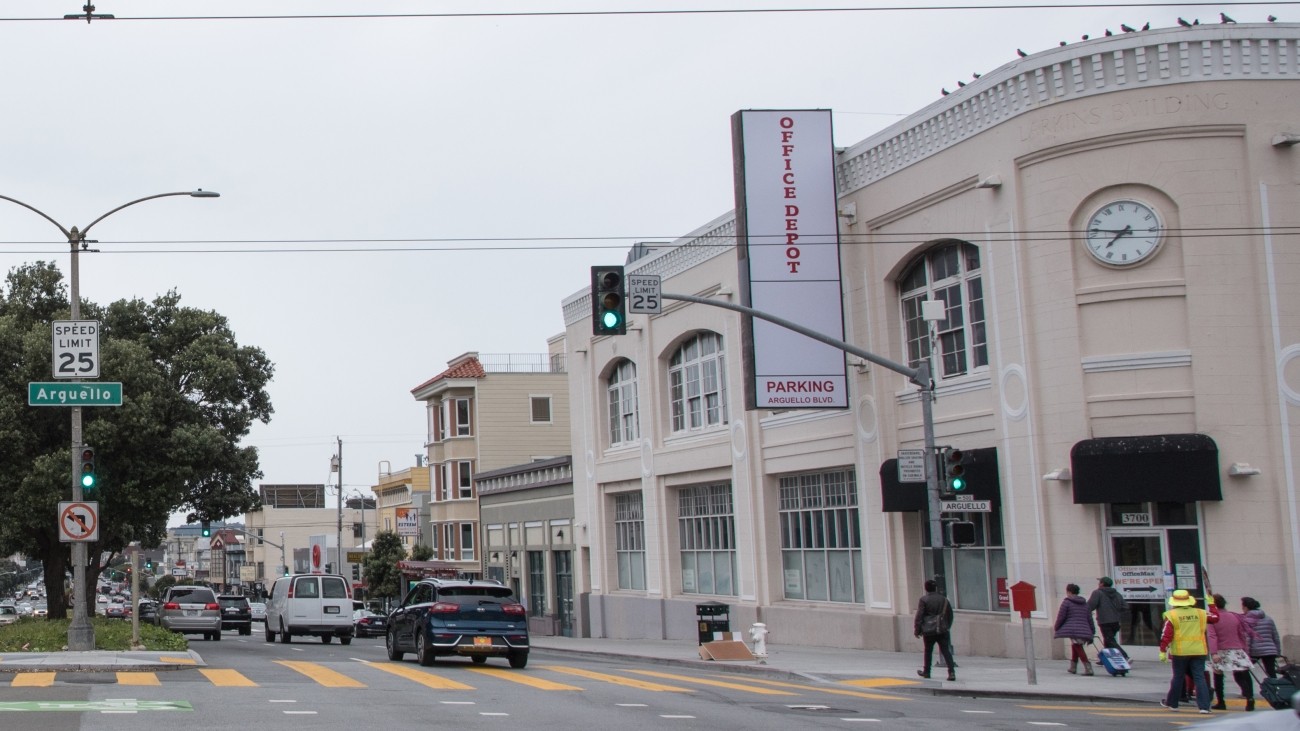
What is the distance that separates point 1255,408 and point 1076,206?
4302 mm

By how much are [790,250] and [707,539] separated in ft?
35.7

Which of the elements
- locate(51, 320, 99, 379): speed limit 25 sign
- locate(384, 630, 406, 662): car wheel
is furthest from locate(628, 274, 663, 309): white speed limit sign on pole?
locate(51, 320, 99, 379): speed limit 25 sign

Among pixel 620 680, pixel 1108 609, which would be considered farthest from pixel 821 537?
pixel 620 680

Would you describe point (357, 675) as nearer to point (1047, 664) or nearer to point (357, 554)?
point (1047, 664)

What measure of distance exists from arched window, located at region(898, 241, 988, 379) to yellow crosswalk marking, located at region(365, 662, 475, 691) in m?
10.7

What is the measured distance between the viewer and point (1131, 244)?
2309 centimetres

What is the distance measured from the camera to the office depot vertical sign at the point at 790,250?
2808cm

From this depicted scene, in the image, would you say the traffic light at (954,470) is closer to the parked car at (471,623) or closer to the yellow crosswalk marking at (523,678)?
the yellow crosswalk marking at (523,678)

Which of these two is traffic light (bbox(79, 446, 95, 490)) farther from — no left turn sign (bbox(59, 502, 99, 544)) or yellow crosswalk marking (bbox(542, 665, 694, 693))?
yellow crosswalk marking (bbox(542, 665, 694, 693))

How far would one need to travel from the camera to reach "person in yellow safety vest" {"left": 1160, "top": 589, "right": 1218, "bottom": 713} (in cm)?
1677

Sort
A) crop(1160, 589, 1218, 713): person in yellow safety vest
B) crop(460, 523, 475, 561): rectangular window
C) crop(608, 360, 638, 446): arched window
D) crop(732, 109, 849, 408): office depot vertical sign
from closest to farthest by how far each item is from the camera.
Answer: crop(1160, 589, 1218, 713): person in yellow safety vest < crop(732, 109, 849, 408): office depot vertical sign < crop(608, 360, 638, 446): arched window < crop(460, 523, 475, 561): rectangular window

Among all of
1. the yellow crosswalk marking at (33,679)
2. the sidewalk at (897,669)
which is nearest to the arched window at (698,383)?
the sidewalk at (897,669)

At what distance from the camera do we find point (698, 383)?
36.2 m

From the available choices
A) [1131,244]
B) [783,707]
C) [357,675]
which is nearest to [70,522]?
[357,675]
